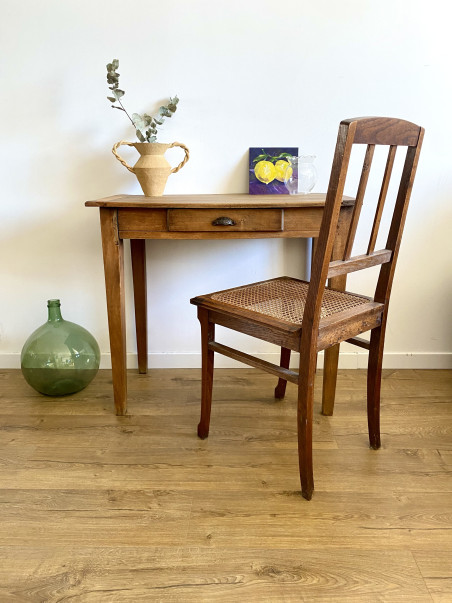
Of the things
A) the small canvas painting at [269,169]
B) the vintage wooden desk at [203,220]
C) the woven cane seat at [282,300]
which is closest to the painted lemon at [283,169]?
the small canvas painting at [269,169]

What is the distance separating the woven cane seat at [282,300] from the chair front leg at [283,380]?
1.06ft

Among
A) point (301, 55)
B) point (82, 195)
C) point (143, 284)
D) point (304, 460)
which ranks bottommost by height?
point (304, 460)

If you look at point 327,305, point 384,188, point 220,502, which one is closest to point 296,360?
point 327,305

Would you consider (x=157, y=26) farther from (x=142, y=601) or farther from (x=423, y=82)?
(x=142, y=601)

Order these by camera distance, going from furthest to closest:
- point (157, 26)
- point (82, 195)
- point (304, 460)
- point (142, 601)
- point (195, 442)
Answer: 1. point (82, 195)
2. point (157, 26)
3. point (195, 442)
4. point (304, 460)
5. point (142, 601)

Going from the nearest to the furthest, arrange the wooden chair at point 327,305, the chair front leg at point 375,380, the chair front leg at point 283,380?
the wooden chair at point 327,305 < the chair front leg at point 375,380 < the chair front leg at point 283,380

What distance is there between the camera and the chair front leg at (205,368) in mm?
1614

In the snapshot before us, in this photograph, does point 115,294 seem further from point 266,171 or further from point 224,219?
point 266,171

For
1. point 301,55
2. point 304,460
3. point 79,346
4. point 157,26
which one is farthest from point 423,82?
point 79,346

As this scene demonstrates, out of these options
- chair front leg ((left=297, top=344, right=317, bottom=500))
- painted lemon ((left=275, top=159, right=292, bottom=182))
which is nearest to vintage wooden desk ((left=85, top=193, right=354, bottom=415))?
painted lemon ((left=275, top=159, right=292, bottom=182))

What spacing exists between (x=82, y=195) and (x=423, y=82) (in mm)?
1514

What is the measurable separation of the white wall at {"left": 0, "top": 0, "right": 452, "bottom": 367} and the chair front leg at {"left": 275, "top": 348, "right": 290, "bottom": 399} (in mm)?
450

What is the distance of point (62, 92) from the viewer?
2064mm

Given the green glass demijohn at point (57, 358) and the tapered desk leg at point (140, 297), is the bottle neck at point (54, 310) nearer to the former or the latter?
the green glass demijohn at point (57, 358)
